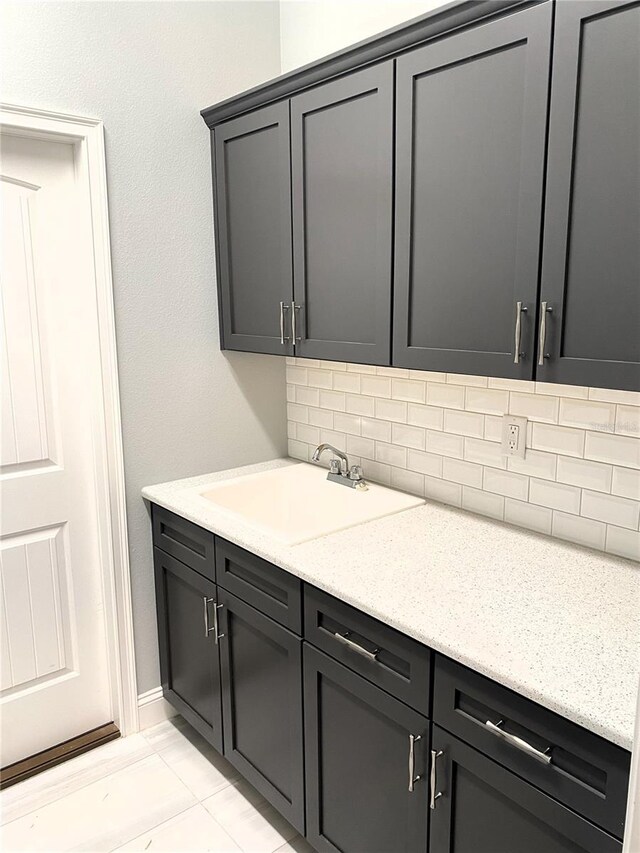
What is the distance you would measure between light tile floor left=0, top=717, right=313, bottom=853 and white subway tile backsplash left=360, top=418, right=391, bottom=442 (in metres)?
1.25

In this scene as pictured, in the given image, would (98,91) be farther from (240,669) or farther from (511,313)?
(240,669)

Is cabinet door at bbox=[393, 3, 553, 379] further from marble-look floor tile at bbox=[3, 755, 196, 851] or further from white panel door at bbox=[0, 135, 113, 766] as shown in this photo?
marble-look floor tile at bbox=[3, 755, 196, 851]

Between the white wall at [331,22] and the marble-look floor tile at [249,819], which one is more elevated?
the white wall at [331,22]

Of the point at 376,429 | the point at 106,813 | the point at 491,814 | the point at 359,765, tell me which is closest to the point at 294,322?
the point at 376,429

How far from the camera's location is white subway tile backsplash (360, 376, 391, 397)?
2211mm

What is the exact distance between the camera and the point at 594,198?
1.30 m

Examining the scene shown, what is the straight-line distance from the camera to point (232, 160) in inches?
87.2

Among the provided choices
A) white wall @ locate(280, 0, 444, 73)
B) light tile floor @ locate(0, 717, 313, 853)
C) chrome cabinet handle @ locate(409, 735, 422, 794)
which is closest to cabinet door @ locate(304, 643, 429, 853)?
chrome cabinet handle @ locate(409, 735, 422, 794)

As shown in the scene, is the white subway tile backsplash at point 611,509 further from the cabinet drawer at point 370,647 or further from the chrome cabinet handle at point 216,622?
the chrome cabinet handle at point 216,622

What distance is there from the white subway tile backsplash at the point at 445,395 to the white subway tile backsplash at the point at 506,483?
0.23 meters

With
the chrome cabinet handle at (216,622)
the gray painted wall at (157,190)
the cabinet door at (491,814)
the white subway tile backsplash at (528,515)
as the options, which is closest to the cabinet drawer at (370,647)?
the cabinet door at (491,814)

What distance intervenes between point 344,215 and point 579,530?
3.57ft

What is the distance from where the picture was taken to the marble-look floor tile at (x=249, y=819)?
1925 mm

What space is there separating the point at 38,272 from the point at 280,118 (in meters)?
0.91
